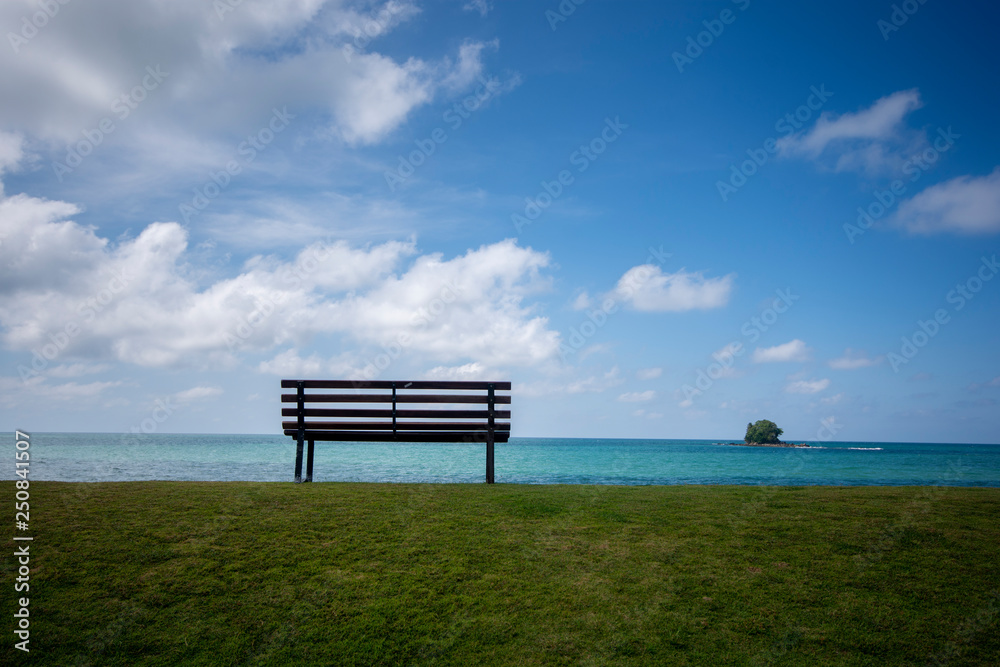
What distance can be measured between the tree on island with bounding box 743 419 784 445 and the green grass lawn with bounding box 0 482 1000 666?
6200 inches

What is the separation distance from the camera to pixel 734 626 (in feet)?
17.6

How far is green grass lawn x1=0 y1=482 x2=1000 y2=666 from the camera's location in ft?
16.4

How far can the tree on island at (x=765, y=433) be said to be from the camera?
149 meters

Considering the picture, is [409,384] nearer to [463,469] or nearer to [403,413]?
[403,413]

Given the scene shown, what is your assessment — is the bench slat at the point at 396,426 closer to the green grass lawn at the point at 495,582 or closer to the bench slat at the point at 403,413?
the bench slat at the point at 403,413

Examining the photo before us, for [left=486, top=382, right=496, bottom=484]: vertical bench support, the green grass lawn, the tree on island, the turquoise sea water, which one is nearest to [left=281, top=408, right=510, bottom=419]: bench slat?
[left=486, top=382, right=496, bottom=484]: vertical bench support

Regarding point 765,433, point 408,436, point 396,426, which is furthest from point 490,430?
point 765,433

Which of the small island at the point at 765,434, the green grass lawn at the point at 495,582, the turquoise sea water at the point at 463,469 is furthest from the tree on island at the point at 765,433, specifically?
the green grass lawn at the point at 495,582

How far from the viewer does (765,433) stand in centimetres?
14912

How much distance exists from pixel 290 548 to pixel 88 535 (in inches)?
104

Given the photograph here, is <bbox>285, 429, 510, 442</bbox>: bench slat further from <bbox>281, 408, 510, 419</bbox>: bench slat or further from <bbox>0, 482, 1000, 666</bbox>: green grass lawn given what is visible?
<bbox>0, 482, 1000, 666</bbox>: green grass lawn

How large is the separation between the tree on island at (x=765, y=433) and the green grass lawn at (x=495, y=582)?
517ft

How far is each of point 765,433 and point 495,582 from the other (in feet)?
536

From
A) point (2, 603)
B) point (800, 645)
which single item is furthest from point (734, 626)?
point (2, 603)
